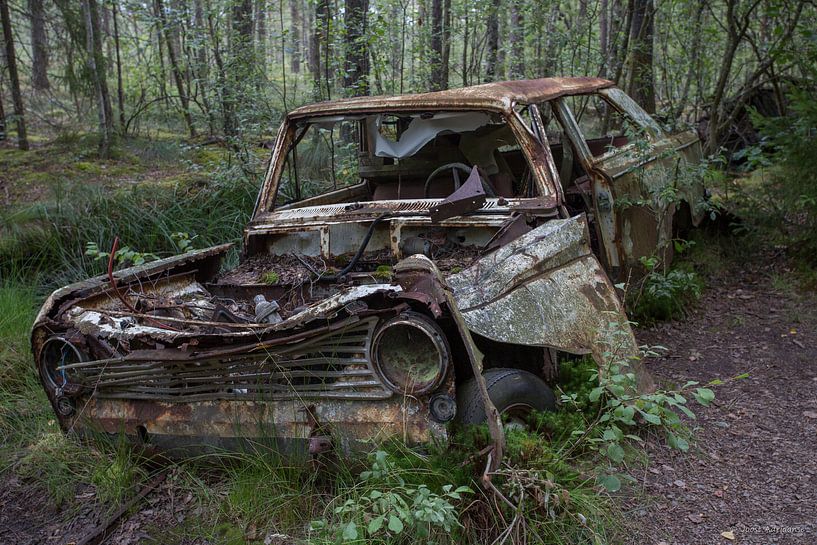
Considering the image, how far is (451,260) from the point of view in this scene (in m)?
3.51

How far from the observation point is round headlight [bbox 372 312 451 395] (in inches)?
100

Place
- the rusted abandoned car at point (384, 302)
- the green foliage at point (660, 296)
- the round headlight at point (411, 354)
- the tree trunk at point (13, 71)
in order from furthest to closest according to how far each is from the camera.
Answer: the tree trunk at point (13, 71) < the green foliage at point (660, 296) < the rusted abandoned car at point (384, 302) < the round headlight at point (411, 354)

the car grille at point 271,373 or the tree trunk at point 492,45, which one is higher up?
the tree trunk at point 492,45

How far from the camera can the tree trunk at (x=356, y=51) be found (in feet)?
25.6

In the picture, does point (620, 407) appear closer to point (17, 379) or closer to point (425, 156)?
point (425, 156)

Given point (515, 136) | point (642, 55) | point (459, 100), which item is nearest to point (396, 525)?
point (515, 136)

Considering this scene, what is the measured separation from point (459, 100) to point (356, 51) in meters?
4.28

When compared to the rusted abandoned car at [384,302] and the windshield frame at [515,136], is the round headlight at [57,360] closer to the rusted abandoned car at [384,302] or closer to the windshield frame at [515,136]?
the rusted abandoned car at [384,302]

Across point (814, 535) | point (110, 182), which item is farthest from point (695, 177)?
point (110, 182)

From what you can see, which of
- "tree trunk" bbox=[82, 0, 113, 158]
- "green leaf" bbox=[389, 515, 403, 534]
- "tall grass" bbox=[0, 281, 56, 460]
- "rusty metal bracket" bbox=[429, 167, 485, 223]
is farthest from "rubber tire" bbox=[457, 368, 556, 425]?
"tree trunk" bbox=[82, 0, 113, 158]

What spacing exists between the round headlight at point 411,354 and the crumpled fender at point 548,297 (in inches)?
8.5

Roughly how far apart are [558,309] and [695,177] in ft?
8.93

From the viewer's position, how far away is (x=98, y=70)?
8625mm

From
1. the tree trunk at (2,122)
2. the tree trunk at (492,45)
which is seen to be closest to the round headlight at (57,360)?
the tree trunk at (2,122)
